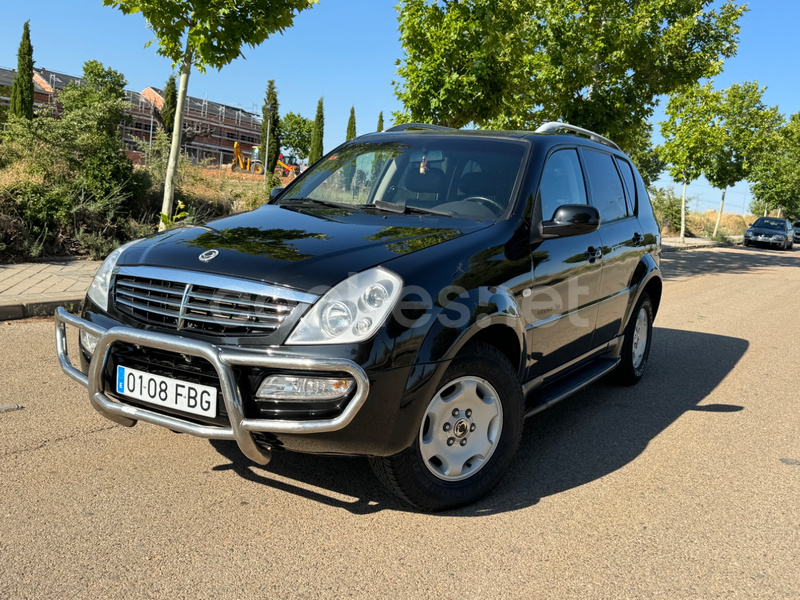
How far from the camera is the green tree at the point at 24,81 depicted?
39.0 meters

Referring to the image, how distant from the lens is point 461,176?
151 inches

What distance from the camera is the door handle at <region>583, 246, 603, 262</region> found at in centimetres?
409

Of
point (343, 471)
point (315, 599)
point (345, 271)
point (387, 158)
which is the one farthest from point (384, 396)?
point (387, 158)

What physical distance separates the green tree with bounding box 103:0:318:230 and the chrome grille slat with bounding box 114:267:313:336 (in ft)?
18.8

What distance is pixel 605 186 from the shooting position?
4723mm

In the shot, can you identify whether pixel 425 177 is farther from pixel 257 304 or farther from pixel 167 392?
pixel 167 392

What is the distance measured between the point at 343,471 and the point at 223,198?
10299 millimetres

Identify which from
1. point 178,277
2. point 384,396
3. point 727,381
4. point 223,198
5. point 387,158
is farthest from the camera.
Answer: point 223,198

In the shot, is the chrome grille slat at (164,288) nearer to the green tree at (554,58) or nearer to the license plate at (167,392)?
the license plate at (167,392)

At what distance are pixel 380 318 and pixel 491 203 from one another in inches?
50.1

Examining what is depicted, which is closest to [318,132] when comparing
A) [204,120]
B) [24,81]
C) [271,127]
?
[271,127]

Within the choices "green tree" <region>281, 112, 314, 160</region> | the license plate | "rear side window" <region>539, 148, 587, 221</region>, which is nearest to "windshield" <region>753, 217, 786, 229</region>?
"rear side window" <region>539, 148, 587, 221</region>

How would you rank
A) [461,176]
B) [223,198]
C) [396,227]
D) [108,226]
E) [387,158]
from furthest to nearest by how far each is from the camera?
[223,198] → [108,226] → [387,158] → [461,176] → [396,227]

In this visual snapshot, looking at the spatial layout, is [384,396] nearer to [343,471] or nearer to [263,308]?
[263,308]
